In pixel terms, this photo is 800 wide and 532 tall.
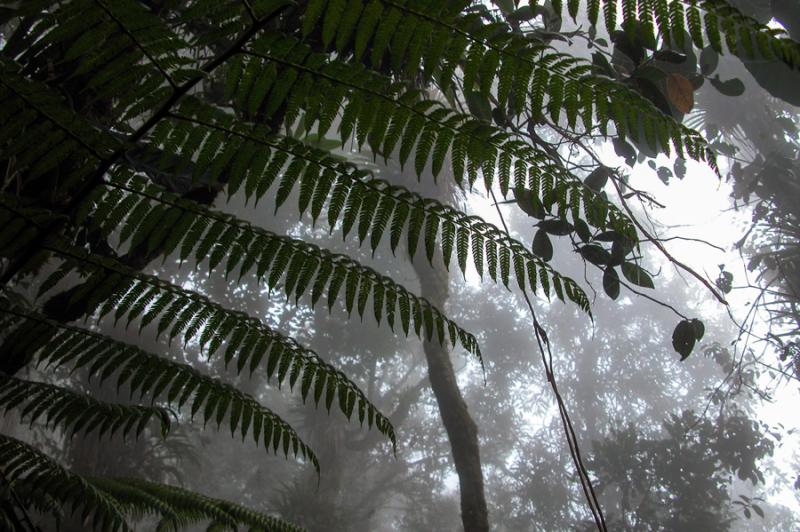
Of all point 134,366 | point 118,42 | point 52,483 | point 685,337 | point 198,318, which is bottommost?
point 52,483

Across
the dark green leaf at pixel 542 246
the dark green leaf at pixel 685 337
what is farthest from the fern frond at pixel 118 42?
the dark green leaf at pixel 685 337

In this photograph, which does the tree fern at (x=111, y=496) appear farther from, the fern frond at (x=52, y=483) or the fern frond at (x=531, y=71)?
the fern frond at (x=531, y=71)

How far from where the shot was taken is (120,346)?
3.74 ft

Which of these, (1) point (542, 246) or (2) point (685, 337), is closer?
(2) point (685, 337)

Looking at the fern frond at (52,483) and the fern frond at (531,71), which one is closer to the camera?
the fern frond at (531,71)

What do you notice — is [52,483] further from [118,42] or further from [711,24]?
[711,24]

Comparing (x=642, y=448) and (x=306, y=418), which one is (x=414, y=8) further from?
(x=306, y=418)

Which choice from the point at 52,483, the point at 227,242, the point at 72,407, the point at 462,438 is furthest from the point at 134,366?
the point at 462,438

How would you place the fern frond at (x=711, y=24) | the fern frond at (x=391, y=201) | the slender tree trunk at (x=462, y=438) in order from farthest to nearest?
the slender tree trunk at (x=462, y=438) < the fern frond at (x=391, y=201) < the fern frond at (x=711, y=24)

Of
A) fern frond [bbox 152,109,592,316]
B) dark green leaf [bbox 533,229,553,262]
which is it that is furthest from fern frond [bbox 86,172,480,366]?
dark green leaf [bbox 533,229,553,262]

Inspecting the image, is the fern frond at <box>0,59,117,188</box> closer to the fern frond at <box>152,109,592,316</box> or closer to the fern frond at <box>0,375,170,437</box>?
the fern frond at <box>152,109,592,316</box>

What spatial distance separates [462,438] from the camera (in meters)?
4.38

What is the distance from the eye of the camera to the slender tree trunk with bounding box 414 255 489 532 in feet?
12.3

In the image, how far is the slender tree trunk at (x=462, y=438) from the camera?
375 cm
